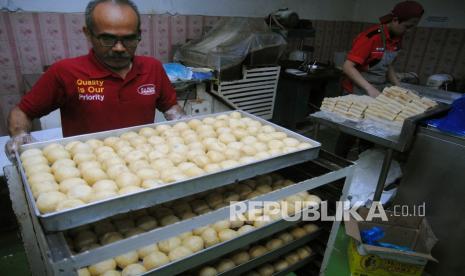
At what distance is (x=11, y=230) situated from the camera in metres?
2.32

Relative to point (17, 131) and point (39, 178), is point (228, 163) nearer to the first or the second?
point (39, 178)

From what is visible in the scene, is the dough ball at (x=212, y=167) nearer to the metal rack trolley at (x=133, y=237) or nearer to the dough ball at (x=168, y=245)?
the metal rack trolley at (x=133, y=237)

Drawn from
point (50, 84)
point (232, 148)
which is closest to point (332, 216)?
point (232, 148)

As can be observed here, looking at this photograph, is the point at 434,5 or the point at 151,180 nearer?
the point at 151,180

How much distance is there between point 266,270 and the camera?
1318 mm

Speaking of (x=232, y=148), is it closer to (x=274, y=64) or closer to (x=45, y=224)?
(x=45, y=224)

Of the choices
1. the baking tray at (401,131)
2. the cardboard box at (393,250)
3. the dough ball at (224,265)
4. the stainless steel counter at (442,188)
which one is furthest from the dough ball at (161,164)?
the stainless steel counter at (442,188)

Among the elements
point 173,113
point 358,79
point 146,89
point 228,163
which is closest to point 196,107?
point 173,113

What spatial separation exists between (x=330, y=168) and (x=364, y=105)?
1361mm

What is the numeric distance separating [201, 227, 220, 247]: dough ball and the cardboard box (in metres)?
1.19

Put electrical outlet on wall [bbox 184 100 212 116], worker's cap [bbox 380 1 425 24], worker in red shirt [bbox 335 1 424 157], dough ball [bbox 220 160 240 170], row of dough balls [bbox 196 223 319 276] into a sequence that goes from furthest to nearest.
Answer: electrical outlet on wall [bbox 184 100 212 116] → worker in red shirt [bbox 335 1 424 157] → worker's cap [bbox 380 1 425 24] → row of dough balls [bbox 196 223 319 276] → dough ball [bbox 220 160 240 170]

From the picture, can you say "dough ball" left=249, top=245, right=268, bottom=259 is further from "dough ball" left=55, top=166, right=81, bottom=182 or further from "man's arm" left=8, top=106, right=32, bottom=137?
"man's arm" left=8, top=106, right=32, bottom=137

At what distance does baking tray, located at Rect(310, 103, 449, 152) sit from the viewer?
6.53ft

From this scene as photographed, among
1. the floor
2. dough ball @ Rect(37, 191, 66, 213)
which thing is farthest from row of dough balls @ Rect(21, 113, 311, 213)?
the floor
